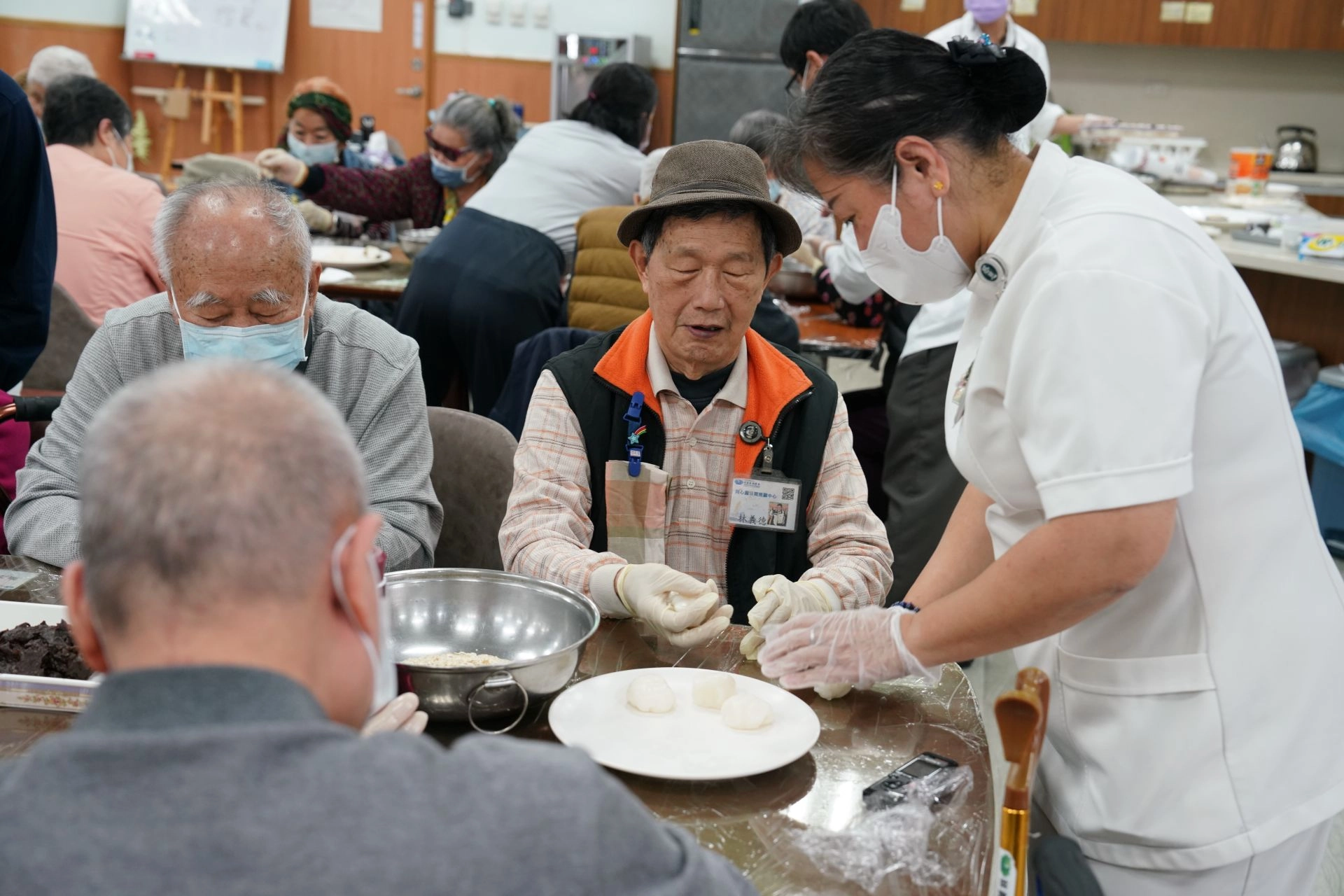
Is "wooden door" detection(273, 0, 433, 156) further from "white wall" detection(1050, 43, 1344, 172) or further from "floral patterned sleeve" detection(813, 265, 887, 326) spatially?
"floral patterned sleeve" detection(813, 265, 887, 326)

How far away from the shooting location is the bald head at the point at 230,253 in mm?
1734

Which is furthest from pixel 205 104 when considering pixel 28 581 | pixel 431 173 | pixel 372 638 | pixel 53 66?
pixel 372 638

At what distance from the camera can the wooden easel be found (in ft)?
28.1

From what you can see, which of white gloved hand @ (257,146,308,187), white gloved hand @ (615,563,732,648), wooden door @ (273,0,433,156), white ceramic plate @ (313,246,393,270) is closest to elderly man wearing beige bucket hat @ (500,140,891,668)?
white gloved hand @ (615,563,732,648)

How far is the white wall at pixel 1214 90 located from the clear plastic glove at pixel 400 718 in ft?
25.8

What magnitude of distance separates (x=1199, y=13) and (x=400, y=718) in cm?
779

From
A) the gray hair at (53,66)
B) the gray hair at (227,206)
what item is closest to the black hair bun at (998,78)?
the gray hair at (227,206)

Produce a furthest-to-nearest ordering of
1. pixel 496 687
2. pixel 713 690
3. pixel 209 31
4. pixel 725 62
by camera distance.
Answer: pixel 209 31, pixel 725 62, pixel 713 690, pixel 496 687

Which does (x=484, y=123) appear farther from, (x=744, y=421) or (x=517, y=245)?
(x=744, y=421)

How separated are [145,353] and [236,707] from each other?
141cm

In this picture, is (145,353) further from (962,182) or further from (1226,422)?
(1226,422)

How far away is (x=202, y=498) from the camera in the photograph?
650 millimetres

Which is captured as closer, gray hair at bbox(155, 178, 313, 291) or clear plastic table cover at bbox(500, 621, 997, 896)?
clear plastic table cover at bbox(500, 621, 997, 896)

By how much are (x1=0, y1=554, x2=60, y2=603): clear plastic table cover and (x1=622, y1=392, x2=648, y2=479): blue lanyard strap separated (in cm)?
84
